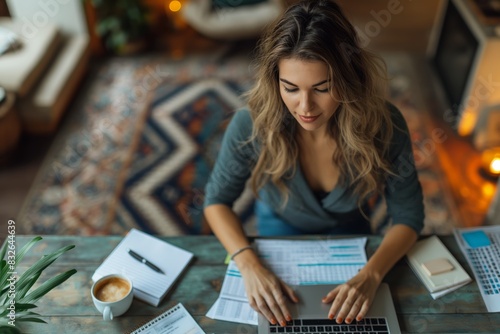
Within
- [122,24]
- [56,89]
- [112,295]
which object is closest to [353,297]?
[112,295]

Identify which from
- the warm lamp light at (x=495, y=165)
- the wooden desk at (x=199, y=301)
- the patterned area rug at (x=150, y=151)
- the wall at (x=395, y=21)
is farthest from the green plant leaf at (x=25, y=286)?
the wall at (x=395, y=21)

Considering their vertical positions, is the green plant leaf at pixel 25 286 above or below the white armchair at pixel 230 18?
above

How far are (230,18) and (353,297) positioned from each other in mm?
2583

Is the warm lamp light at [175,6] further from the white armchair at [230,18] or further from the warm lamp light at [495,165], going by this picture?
the warm lamp light at [495,165]

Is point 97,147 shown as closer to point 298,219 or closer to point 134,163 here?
point 134,163

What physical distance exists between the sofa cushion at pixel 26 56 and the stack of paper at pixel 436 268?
237 centimetres

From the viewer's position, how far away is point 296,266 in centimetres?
142

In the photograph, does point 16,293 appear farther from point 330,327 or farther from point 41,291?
point 330,327

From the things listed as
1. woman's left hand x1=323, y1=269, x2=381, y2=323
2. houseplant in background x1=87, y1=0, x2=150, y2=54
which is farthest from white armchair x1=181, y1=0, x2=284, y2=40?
woman's left hand x1=323, y1=269, x2=381, y2=323

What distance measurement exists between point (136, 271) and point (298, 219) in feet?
1.80

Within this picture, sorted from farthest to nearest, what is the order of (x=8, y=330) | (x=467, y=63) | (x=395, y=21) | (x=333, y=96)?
1. (x=395, y=21)
2. (x=467, y=63)
3. (x=333, y=96)
4. (x=8, y=330)

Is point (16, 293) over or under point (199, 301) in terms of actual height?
over

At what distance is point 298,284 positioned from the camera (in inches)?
53.9

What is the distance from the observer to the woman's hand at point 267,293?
1.29m
